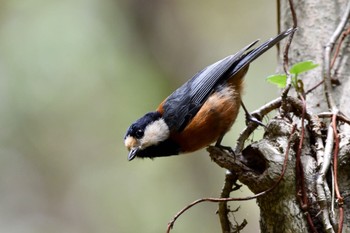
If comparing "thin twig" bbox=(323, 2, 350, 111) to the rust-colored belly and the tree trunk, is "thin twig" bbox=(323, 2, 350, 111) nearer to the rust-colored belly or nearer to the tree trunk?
the tree trunk

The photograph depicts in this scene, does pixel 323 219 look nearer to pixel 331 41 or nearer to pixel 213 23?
pixel 331 41

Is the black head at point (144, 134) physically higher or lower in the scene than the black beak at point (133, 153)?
higher

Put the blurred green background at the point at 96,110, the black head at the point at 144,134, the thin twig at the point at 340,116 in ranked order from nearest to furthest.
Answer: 1. the thin twig at the point at 340,116
2. the black head at the point at 144,134
3. the blurred green background at the point at 96,110

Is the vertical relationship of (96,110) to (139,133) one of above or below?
below

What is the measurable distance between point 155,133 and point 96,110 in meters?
3.20

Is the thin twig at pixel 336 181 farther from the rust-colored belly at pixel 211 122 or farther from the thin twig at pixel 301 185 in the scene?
the rust-colored belly at pixel 211 122

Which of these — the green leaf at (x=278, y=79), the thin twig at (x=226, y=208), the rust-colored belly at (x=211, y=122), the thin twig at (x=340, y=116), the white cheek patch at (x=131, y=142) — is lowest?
the thin twig at (x=226, y=208)

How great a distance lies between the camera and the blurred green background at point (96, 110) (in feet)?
18.5

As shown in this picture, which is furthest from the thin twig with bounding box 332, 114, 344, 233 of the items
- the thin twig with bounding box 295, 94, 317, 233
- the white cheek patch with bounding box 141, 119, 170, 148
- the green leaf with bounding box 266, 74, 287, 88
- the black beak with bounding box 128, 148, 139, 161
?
the black beak with bounding box 128, 148, 139, 161

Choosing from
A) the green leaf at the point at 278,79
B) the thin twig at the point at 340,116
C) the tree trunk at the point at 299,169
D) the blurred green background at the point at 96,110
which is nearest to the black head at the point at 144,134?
the tree trunk at the point at 299,169

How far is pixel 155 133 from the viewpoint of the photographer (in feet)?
9.46

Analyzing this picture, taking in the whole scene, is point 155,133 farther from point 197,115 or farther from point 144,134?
point 197,115

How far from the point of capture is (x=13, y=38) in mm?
5758

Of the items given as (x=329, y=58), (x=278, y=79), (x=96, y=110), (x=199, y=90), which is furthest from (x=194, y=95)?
(x=96, y=110)
